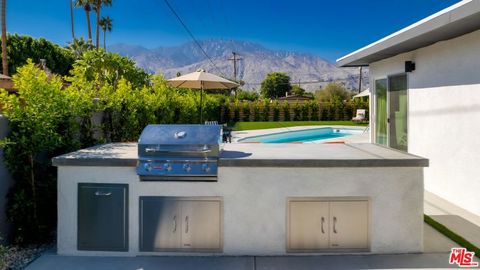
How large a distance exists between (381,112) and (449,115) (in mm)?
2942

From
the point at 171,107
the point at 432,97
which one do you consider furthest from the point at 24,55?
the point at 432,97

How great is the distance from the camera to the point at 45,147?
4238 mm

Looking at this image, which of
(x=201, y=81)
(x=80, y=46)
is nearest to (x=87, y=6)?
(x=80, y=46)

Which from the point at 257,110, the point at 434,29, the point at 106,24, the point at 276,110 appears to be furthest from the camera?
the point at 106,24

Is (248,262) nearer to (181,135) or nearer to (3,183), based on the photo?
(181,135)

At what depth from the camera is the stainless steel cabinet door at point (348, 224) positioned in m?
3.95

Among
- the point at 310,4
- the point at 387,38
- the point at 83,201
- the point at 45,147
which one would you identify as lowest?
the point at 83,201

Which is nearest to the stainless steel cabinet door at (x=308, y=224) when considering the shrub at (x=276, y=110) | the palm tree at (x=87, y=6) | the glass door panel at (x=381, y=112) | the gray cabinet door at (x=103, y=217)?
the gray cabinet door at (x=103, y=217)

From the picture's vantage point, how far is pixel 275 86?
7800 cm

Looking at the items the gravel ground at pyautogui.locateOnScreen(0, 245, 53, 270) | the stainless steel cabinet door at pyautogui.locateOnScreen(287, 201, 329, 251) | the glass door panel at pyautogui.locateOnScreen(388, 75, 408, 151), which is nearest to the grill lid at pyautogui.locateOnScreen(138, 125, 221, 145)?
the stainless steel cabinet door at pyautogui.locateOnScreen(287, 201, 329, 251)

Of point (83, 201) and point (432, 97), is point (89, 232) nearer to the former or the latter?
point (83, 201)

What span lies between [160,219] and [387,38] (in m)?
4.99

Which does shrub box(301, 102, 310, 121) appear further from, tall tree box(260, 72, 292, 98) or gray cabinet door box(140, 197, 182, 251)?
tall tree box(260, 72, 292, 98)

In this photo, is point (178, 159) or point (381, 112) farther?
point (381, 112)
